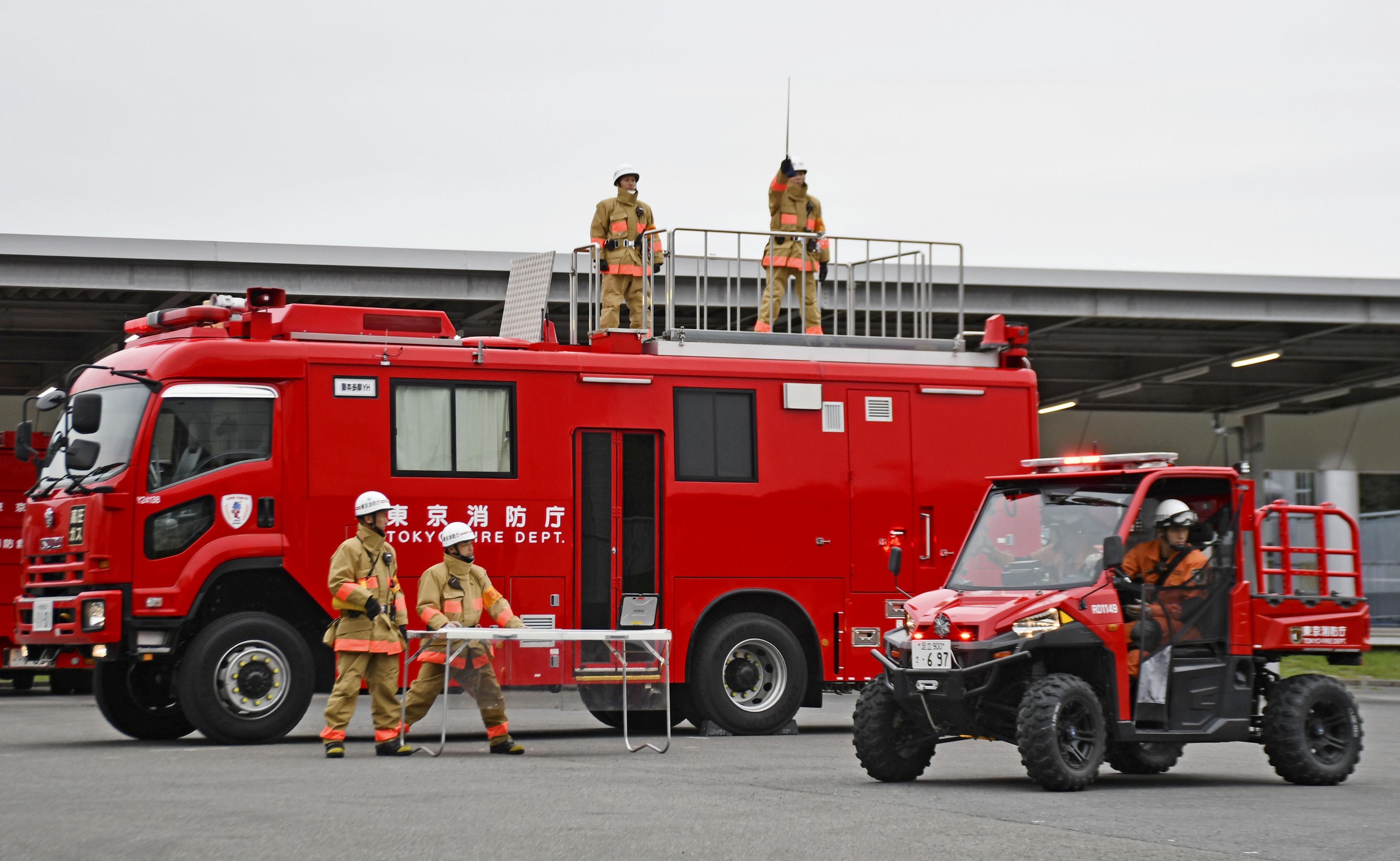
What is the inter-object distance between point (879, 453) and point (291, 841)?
9.22 meters

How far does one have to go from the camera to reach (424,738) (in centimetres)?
1462

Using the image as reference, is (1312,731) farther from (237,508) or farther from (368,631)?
(237,508)

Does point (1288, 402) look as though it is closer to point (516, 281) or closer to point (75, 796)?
point (516, 281)

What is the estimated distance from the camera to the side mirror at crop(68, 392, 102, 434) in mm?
13953

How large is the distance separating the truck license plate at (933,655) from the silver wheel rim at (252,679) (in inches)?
213

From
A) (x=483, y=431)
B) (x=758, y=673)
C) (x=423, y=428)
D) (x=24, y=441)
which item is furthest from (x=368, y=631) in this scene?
(x=758, y=673)

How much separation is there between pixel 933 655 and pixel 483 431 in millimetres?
5456

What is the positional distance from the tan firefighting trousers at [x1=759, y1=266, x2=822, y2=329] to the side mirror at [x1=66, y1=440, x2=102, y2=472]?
6.66 meters

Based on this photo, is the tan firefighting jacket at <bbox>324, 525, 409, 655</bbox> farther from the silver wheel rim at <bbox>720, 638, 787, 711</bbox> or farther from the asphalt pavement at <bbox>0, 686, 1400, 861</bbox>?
the silver wheel rim at <bbox>720, 638, 787, 711</bbox>

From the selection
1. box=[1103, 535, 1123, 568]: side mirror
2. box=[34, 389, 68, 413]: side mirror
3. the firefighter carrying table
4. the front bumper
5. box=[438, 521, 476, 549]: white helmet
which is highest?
box=[34, 389, 68, 413]: side mirror

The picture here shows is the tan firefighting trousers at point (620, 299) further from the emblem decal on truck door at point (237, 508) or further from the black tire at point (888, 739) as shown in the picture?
the black tire at point (888, 739)

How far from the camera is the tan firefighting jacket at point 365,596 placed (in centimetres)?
1280

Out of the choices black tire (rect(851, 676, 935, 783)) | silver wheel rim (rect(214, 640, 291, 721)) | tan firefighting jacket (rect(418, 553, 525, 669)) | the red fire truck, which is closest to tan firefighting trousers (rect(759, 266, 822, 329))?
the red fire truck

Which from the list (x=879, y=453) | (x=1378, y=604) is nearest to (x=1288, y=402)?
(x=1378, y=604)
